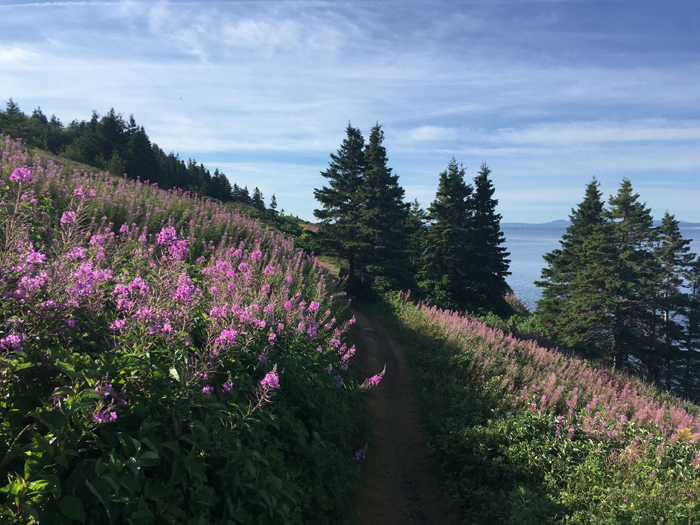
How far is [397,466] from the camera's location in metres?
7.78

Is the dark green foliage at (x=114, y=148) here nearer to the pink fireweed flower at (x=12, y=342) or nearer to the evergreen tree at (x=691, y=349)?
the pink fireweed flower at (x=12, y=342)

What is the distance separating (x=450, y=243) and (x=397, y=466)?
23.0m

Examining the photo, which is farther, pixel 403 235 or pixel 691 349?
pixel 691 349

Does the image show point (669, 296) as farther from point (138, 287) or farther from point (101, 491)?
point (101, 491)

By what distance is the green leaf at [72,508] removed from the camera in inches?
86.1

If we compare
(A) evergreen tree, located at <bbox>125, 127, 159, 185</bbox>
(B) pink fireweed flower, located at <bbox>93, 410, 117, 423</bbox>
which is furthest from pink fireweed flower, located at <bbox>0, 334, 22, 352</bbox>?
(A) evergreen tree, located at <bbox>125, 127, 159, 185</bbox>

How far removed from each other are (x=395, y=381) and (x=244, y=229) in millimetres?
7054

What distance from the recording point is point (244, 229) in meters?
12.8

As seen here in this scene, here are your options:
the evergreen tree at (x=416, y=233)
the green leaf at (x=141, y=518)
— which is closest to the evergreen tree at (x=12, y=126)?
the evergreen tree at (x=416, y=233)

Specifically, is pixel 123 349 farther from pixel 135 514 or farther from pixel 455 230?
pixel 455 230

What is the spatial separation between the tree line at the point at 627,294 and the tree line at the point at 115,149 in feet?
97.2

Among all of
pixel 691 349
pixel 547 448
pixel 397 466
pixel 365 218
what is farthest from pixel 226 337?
pixel 691 349

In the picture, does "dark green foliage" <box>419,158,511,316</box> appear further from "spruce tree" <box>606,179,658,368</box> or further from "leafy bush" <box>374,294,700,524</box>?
"leafy bush" <box>374,294,700,524</box>

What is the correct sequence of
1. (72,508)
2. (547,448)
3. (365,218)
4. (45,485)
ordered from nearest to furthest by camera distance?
(45,485) < (72,508) < (547,448) < (365,218)
